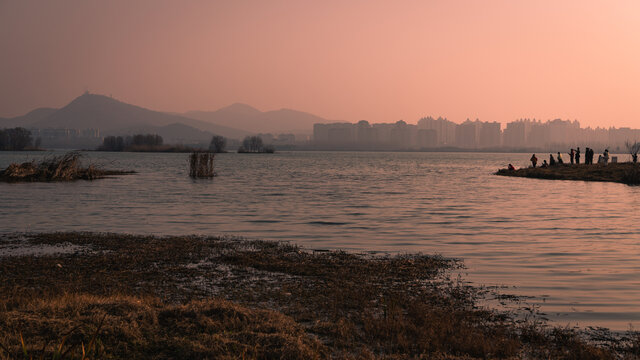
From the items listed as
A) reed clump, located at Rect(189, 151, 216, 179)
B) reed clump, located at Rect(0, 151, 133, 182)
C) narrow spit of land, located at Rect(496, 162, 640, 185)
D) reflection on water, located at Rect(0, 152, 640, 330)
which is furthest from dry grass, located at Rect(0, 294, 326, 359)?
narrow spit of land, located at Rect(496, 162, 640, 185)

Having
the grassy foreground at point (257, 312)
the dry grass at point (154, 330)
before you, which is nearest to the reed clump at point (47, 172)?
the grassy foreground at point (257, 312)

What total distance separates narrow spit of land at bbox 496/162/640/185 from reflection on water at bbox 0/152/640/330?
490 inches

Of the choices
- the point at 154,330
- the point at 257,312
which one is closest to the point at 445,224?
the point at 257,312

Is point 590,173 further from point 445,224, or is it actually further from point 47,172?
point 47,172

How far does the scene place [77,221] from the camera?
71.4 feet

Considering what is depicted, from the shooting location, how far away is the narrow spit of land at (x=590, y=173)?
49.2 m

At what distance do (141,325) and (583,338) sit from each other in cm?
716

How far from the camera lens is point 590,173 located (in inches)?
2104

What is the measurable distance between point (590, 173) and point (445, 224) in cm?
4003

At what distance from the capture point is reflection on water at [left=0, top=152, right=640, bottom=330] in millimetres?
11758

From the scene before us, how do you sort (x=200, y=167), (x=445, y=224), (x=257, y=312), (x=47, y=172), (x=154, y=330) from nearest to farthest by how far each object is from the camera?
(x=154, y=330), (x=257, y=312), (x=445, y=224), (x=47, y=172), (x=200, y=167)

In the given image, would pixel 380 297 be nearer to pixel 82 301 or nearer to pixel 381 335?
pixel 381 335

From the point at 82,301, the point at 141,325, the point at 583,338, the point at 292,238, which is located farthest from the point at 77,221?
the point at 583,338

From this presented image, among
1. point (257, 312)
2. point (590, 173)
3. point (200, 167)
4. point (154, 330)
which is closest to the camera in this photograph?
point (154, 330)
